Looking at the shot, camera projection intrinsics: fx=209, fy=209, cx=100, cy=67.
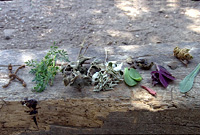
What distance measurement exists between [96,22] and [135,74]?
225 centimetres

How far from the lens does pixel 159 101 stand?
1.40 m

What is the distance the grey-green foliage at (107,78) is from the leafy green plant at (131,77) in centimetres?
4

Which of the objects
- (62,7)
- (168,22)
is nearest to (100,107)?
(168,22)

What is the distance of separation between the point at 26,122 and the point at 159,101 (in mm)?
952

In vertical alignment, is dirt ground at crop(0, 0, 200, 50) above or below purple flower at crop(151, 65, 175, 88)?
above

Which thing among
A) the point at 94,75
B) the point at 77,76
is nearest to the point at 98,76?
the point at 94,75

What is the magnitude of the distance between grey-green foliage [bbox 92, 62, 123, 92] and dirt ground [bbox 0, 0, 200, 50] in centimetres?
127

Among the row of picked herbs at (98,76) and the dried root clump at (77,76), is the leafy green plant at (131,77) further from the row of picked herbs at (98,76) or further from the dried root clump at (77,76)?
the dried root clump at (77,76)

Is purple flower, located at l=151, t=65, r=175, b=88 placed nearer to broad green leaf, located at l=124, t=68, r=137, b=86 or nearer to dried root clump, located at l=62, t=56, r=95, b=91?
broad green leaf, located at l=124, t=68, r=137, b=86

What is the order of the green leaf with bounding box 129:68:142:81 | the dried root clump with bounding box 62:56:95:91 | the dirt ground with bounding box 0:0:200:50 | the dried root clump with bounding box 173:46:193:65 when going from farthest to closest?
the dirt ground with bounding box 0:0:200:50 → the dried root clump with bounding box 173:46:193:65 → the green leaf with bounding box 129:68:142:81 → the dried root clump with bounding box 62:56:95:91

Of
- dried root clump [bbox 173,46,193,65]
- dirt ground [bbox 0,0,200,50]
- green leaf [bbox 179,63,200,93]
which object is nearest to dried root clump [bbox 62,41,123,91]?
green leaf [bbox 179,63,200,93]

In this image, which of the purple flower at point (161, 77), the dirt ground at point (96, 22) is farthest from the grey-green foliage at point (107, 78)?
the dirt ground at point (96, 22)

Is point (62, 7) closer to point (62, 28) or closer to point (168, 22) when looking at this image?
point (62, 28)

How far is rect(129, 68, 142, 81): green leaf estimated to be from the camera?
58.9 inches
